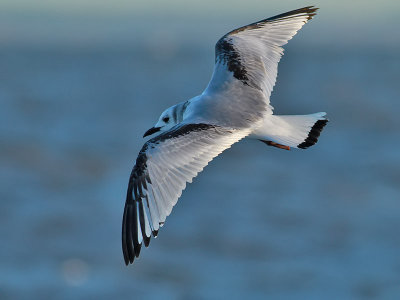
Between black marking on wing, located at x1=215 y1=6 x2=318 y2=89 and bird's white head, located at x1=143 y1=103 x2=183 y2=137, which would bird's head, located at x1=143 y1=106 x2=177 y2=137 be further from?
black marking on wing, located at x1=215 y1=6 x2=318 y2=89

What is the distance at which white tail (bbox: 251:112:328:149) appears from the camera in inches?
247

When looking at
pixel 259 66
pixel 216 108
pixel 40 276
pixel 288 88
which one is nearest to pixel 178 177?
pixel 216 108

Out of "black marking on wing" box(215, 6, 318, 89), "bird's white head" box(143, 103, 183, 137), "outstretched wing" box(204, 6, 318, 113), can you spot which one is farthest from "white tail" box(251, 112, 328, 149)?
"bird's white head" box(143, 103, 183, 137)

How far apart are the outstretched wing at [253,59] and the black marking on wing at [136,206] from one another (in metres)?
0.73

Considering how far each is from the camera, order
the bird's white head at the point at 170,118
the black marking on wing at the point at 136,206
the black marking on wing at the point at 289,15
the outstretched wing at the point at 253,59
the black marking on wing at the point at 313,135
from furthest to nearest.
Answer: the black marking on wing at the point at 289,15
the bird's white head at the point at 170,118
the outstretched wing at the point at 253,59
the black marking on wing at the point at 313,135
the black marking on wing at the point at 136,206

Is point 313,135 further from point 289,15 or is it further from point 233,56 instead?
point 289,15

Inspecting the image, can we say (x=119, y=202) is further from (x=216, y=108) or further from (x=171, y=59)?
(x=171, y=59)

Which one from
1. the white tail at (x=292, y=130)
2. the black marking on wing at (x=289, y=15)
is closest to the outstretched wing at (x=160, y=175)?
the white tail at (x=292, y=130)

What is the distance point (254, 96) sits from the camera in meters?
6.52

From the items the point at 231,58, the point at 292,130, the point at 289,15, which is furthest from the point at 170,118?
the point at 289,15

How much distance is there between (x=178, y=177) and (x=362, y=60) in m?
36.1

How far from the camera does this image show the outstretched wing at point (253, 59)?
257 inches

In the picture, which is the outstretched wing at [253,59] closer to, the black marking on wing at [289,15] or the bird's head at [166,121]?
the black marking on wing at [289,15]

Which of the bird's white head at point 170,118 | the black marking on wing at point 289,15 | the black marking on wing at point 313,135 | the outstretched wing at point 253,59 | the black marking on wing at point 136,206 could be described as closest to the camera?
the black marking on wing at point 136,206
